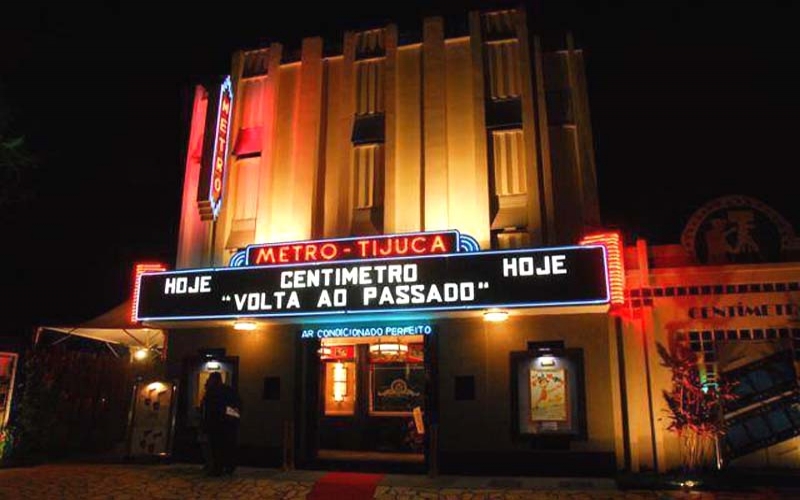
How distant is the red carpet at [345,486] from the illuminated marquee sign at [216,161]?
626 centimetres

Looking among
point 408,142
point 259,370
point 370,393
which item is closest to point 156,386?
point 259,370

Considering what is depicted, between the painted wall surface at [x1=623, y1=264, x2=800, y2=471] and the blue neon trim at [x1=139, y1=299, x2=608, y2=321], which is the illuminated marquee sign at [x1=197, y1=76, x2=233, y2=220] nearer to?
the blue neon trim at [x1=139, y1=299, x2=608, y2=321]

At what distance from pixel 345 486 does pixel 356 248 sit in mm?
4433

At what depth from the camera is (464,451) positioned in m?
11.1

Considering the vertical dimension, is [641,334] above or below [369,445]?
above

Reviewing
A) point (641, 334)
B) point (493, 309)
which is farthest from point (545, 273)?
point (641, 334)

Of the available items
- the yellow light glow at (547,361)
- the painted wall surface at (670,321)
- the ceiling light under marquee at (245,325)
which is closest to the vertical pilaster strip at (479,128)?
the yellow light glow at (547,361)

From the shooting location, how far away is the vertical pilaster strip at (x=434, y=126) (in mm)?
12391

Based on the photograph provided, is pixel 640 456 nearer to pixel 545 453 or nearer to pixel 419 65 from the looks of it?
pixel 545 453

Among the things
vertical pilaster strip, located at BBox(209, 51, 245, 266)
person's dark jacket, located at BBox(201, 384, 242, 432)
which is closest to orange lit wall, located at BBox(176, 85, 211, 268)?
vertical pilaster strip, located at BBox(209, 51, 245, 266)

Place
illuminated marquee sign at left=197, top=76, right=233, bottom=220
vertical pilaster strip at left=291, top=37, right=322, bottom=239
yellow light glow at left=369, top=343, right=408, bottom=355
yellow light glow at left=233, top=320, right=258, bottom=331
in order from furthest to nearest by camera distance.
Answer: yellow light glow at left=369, top=343, right=408, bottom=355
vertical pilaster strip at left=291, top=37, right=322, bottom=239
illuminated marquee sign at left=197, top=76, right=233, bottom=220
yellow light glow at left=233, top=320, right=258, bottom=331

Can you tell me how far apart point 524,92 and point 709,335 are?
20.4 feet

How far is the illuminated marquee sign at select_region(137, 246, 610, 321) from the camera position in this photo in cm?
1016

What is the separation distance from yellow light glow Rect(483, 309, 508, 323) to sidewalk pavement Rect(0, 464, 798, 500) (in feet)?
9.62
